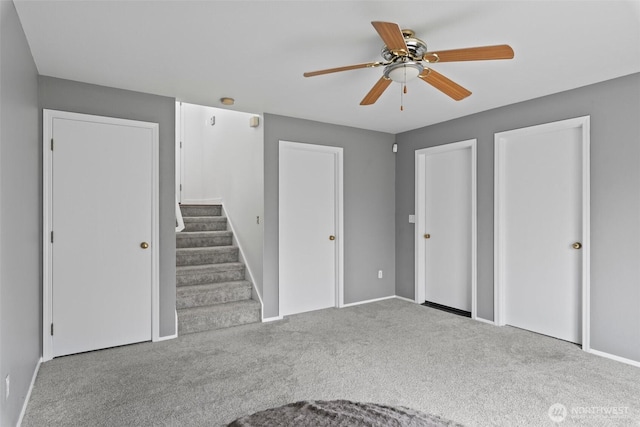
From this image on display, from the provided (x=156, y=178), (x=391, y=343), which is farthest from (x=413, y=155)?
(x=156, y=178)

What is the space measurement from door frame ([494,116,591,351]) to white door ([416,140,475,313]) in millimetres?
298

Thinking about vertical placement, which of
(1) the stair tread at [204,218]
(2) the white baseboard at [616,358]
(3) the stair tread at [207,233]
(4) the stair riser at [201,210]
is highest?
(4) the stair riser at [201,210]

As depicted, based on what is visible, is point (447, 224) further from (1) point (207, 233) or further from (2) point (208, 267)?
(1) point (207, 233)

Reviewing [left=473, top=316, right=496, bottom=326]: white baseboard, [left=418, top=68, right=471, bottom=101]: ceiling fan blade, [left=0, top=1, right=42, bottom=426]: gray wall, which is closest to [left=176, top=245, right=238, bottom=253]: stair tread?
[left=0, top=1, right=42, bottom=426]: gray wall

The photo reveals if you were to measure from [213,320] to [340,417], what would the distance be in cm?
303

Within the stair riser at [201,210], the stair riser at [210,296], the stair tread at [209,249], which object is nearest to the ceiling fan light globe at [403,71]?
the stair riser at [210,296]

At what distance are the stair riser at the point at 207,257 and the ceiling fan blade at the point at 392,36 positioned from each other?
3421mm

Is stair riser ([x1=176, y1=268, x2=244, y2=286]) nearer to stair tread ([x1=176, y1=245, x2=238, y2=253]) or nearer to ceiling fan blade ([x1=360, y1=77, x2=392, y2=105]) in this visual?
stair tread ([x1=176, y1=245, x2=238, y2=253])

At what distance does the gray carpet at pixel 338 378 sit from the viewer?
Answer: 7.65 ft

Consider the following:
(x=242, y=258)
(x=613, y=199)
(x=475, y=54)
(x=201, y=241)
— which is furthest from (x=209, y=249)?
(x=613, y=199)

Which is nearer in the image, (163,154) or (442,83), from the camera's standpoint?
(442,83)

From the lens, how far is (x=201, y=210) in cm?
559

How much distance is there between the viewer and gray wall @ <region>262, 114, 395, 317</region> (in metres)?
4.36

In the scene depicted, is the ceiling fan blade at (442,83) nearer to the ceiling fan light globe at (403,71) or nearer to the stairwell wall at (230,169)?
the ceiling fan light globe at (403,71)
